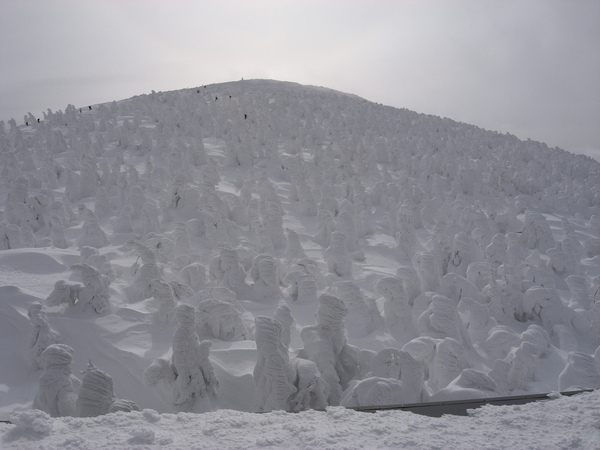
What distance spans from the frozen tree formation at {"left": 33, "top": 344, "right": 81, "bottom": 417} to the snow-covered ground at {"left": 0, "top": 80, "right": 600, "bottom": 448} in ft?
0.04

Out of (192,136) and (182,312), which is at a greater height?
(192,136)

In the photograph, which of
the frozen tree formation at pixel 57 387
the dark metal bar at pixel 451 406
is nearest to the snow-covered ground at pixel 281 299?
the frozen tree formation at pixel 57 387

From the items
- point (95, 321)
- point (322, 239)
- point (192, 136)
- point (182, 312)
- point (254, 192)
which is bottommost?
point (95, 321)

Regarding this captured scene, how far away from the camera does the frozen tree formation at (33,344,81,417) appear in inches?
141

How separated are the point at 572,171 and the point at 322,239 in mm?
12590

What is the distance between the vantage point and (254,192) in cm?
1080

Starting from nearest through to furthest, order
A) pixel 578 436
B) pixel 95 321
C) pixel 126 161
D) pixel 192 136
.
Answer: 1. pixel 578 436
2. pixel 95 321
3. pixel 126 161
4. pixel 192 136

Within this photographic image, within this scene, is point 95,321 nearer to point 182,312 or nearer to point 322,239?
point 182,312

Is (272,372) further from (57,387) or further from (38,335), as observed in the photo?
(38,335)

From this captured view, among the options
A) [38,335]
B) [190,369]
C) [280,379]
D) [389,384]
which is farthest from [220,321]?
[389,384]

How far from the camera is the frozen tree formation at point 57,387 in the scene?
3.58 metres

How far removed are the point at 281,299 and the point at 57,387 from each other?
3.05 m

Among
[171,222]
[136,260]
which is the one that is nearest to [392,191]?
[171,222]

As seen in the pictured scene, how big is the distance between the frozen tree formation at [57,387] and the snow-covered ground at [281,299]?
0.04 ft
